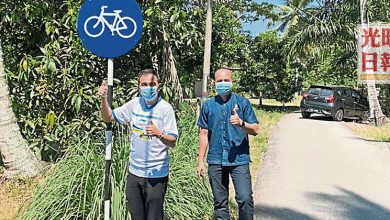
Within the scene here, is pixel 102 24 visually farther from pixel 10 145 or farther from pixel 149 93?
pixel 10 145

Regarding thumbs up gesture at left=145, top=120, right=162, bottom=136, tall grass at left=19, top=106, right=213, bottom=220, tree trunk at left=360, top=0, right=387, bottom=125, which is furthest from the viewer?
tree trunk at left=360, top=0, right=387, bottom=125

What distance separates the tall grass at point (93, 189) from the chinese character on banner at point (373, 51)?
→ 1684 cm

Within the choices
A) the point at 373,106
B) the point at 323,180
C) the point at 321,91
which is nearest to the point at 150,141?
the point at 323,180

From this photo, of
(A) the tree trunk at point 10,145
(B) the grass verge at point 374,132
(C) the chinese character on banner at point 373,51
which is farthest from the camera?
(C) the chinese character on banner at point 373,51

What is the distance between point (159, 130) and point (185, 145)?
3.02m

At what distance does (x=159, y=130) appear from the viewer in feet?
13.6

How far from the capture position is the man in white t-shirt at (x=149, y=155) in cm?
430

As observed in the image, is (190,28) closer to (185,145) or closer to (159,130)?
(185,145)

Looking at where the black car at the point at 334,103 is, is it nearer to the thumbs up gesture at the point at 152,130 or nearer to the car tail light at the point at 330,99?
the car tail light at the point at 330,99

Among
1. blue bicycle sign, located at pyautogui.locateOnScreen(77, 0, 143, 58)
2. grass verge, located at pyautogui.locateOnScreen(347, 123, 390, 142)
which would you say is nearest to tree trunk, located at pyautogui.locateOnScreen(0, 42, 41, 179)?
blue bicycle sign, located at pyautogui.locateOnScreen(77, 0, 143, 58)

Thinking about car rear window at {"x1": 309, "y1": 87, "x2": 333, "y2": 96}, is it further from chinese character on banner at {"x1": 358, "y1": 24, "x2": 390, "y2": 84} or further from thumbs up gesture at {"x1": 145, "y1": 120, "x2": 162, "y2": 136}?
thumbs up gesture at {"x1": 145, "y1": 120, "x2": 162, "y2": 136}

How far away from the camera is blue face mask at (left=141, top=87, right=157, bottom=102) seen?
429cm

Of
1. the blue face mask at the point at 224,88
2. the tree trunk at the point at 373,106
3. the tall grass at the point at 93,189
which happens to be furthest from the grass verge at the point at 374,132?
the blue face mask at the point at 224,88

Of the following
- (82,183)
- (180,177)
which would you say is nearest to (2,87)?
(82,183)
